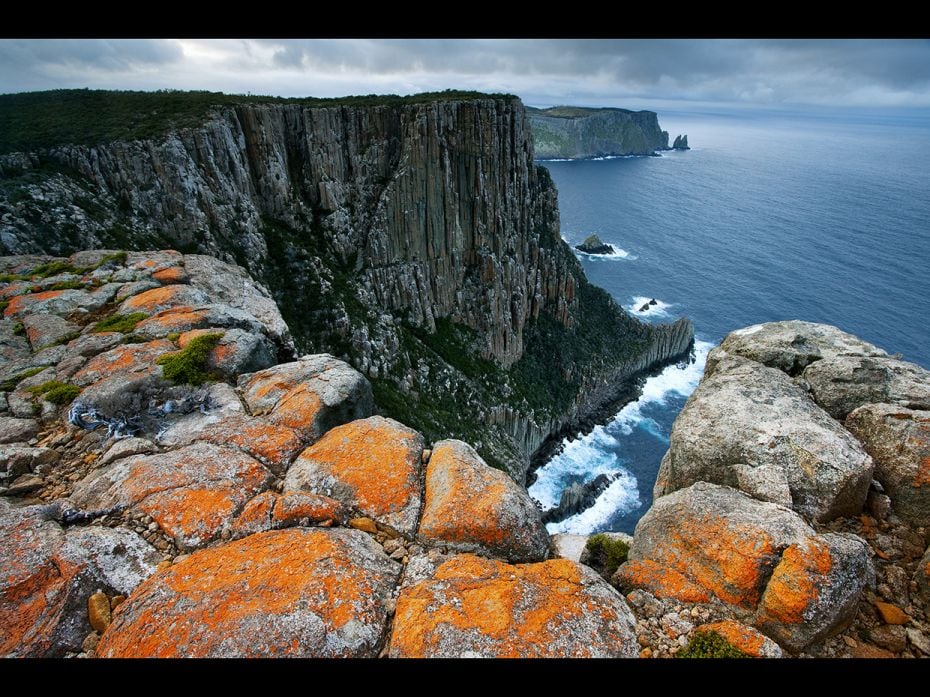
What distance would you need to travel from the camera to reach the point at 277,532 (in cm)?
970

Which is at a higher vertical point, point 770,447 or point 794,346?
point 794,346

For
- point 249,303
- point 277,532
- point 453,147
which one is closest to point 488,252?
point 453,147

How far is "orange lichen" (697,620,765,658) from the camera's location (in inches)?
332

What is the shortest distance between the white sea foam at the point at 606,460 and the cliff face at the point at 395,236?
232 inches

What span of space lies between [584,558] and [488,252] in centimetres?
8264

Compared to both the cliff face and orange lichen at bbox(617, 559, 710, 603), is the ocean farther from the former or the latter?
orange lichen at bbox(617, 559, 710, 603)

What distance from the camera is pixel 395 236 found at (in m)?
77.9

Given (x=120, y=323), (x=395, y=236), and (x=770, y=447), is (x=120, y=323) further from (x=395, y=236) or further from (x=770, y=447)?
(x=395, y=236)

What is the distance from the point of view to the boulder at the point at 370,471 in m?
10.9

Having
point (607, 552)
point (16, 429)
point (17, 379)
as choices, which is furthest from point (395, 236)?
point (607, 552)

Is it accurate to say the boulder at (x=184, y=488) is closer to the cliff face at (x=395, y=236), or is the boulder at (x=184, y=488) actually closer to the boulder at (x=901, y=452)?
the boulder at (x=901, y=452)

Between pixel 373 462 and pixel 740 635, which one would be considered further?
pixel 373 462

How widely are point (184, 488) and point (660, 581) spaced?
35.8 ft

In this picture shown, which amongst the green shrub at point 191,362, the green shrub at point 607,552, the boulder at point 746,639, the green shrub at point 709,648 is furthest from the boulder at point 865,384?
the green shrub at point 191,362
